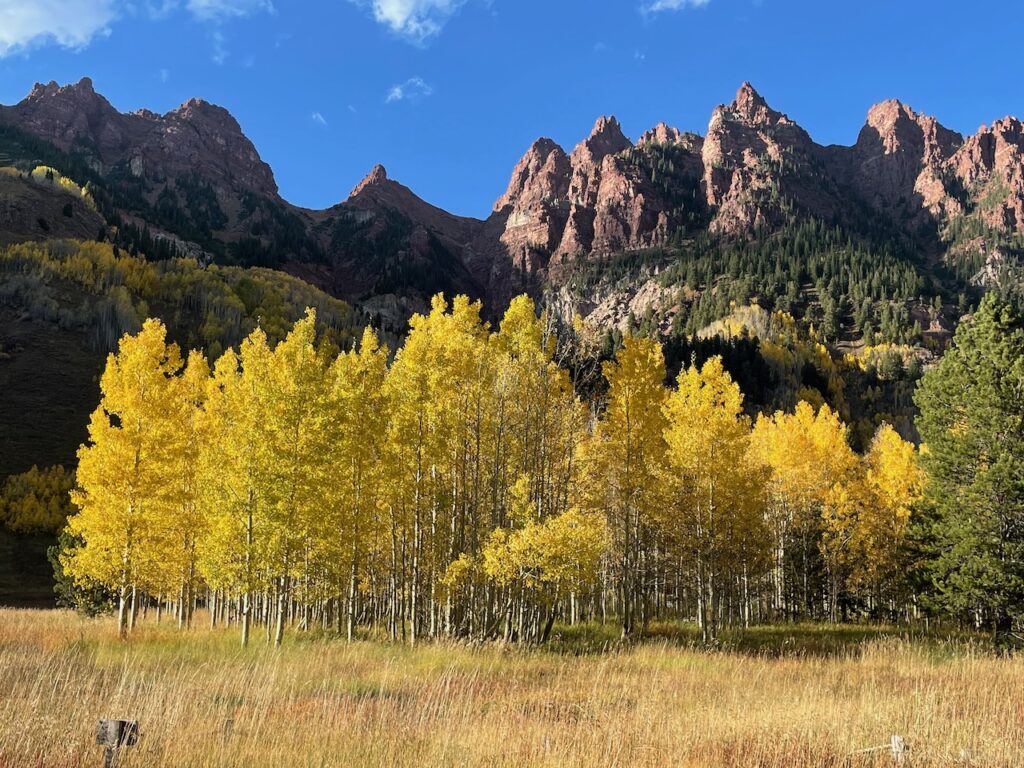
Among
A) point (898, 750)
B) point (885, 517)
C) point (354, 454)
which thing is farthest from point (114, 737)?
point (885, 517)

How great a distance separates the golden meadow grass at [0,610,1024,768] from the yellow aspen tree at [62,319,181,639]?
12.6 ft

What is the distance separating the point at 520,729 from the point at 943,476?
Result: 2236 centimetres

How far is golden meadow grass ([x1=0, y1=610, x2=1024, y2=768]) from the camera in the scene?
22.3 feet

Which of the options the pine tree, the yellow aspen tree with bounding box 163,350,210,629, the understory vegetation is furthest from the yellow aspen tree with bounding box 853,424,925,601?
the yellow aspen tree with bounding box 163,350,210,629

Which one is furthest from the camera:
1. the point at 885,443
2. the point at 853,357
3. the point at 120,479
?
the point at 853,357

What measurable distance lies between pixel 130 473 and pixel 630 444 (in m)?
17.7

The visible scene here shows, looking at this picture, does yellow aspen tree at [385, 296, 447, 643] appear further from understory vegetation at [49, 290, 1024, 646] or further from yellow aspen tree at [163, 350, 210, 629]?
yellow aspen tree at [163, 350, 210, 629]

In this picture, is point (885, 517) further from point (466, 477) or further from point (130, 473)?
point (130, 473)

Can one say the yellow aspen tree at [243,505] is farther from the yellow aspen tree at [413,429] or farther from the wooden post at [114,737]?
the wooden post at [114,737]

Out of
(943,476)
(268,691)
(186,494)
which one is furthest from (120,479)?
(943,476)

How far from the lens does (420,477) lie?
66.7 feet

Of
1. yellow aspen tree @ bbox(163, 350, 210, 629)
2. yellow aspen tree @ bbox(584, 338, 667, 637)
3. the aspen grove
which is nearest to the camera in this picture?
the aspen grove

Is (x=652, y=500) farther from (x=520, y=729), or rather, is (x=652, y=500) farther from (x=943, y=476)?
(x=520, y=729)

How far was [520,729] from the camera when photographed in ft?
27.5
